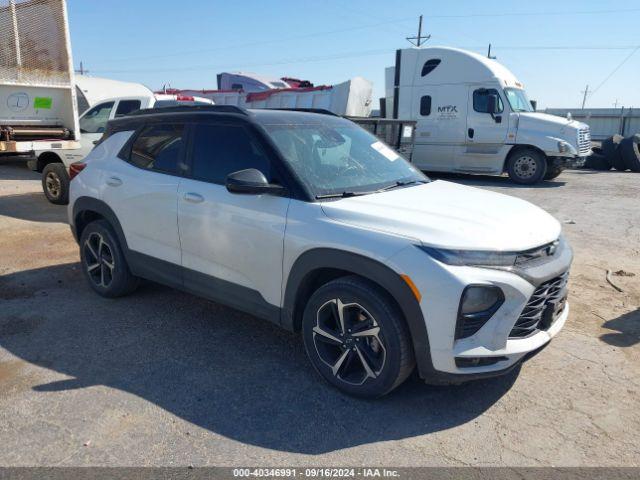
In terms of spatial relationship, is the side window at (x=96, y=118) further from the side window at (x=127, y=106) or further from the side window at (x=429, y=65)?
the side window at (x=429, y=65)

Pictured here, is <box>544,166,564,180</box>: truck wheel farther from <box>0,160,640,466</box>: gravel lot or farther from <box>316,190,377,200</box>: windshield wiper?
<box>316,190,377,200</box>: windshield wiper

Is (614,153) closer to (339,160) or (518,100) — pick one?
(518,100)

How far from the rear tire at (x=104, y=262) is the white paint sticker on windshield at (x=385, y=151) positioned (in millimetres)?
2478

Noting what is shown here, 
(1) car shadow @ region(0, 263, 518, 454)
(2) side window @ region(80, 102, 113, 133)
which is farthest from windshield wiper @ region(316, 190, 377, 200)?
(2) side window @ region(80, 102, 113, 133)

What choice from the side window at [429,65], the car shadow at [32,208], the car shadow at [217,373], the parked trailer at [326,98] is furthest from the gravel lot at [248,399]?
the parked trailer at [326,98]

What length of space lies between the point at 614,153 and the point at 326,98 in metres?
9.45

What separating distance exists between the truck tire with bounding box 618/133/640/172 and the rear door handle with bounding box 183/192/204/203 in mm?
16529

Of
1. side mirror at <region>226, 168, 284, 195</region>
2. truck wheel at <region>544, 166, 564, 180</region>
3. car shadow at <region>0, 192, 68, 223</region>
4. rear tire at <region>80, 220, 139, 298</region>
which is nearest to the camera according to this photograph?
Result: side mirror at <region>226, 168, 284, 195</region>

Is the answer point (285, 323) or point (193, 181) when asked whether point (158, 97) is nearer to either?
point (193, 181)

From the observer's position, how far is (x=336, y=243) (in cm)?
314

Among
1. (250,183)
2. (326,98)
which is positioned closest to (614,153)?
(326,98)

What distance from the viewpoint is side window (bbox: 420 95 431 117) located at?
45.9 feet

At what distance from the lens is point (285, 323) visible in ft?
11.8

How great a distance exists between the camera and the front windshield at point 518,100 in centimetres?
1305
